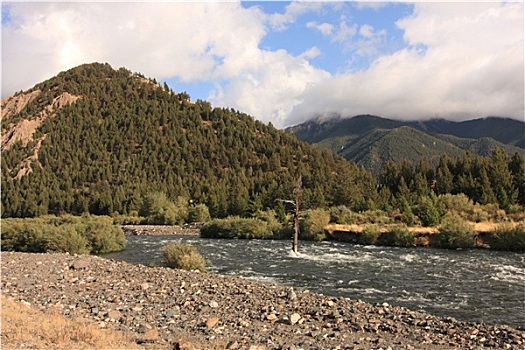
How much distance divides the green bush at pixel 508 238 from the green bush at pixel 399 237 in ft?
22.3

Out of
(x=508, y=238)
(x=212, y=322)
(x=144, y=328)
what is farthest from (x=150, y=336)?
(x=508, y=238)

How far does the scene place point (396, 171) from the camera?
298 ft

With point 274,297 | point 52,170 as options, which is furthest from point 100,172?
point 274,297

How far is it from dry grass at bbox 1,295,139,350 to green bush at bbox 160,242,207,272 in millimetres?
13669

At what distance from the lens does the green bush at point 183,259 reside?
25.7m

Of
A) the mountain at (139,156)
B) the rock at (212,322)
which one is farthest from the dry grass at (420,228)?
the rock at (212,322)

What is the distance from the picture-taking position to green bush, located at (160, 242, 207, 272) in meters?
25.7

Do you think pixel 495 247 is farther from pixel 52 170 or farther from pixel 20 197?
pixel 52 170

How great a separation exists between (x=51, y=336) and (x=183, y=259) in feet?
53.7

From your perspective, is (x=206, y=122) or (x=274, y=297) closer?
(x=274, y=297)

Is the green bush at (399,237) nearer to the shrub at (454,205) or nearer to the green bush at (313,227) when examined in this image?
the green bush at (313,227)

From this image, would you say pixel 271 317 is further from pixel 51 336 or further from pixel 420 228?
pixel 420 228

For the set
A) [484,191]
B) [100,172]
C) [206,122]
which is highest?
[206,122]

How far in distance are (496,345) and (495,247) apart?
29690 mm
